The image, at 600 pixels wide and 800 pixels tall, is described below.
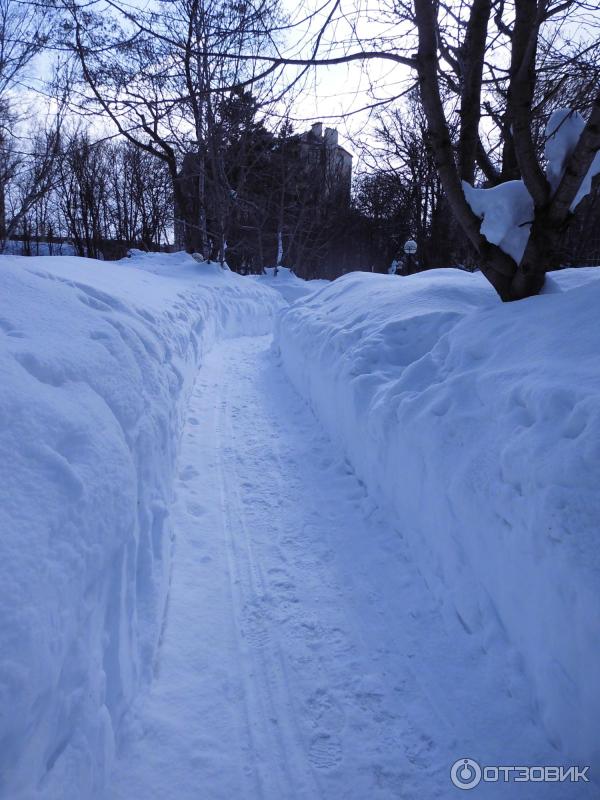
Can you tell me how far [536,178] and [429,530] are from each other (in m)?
3.10

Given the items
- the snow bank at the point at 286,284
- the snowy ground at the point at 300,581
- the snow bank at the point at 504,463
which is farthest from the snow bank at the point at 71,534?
the snow bank at the point at 286,284

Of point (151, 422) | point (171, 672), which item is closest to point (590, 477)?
point (171, 672)

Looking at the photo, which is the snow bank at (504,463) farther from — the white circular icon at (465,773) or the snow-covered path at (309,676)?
the white circular icon at (465,773)

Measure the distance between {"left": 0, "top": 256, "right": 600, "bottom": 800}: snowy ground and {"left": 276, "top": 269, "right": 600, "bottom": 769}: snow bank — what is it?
0.01 meters

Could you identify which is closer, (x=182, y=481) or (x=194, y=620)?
(x=194, y=620)

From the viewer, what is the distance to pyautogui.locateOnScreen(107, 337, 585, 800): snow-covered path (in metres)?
2.05

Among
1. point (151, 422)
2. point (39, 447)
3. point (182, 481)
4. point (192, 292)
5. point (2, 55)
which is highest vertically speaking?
point (2, 55)

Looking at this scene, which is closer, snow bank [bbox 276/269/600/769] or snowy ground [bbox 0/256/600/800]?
snowy ground [bbox 0/256/600/800]

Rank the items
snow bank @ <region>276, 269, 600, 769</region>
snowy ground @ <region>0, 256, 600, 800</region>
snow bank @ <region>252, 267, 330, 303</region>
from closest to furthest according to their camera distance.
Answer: snowy ground @ <region>0, 256, 600, 800</region> → snow bank @ <region>276, 269, 600, 769</region> → snow bank @ <region>252, 267, 330, 303</region>

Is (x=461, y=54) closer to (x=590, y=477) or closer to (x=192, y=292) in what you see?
(x=590, y=477)

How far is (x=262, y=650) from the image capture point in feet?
8.87

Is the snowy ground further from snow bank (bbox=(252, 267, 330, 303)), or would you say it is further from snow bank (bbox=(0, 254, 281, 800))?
snow bank (bbox=(252, 267, 330, 303))

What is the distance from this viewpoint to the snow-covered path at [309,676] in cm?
205

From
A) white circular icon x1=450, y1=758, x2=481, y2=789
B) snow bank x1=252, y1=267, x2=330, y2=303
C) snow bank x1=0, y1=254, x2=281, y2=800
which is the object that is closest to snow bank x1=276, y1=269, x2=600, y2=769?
white circular icon x1=450, y1=758, x2=481, y2=789
